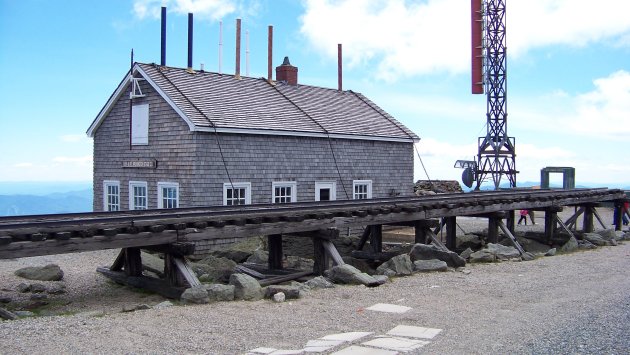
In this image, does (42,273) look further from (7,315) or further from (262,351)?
(262,351)

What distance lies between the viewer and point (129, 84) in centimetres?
2139

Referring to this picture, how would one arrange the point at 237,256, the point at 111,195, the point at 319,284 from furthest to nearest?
the point at 111,195, the point at 237,256, the point at 319,284

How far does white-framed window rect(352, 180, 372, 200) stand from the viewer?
922 inches

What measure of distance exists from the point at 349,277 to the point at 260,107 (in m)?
11.1

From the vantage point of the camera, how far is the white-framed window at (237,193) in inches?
759

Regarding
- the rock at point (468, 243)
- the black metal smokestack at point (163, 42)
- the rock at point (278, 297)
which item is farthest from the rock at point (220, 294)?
the black metal smokestack at point (163, 42)

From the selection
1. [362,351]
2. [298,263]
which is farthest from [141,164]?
[362,351]

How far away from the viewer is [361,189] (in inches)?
939

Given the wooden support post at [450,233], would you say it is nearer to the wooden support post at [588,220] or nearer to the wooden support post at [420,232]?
the wooden support post at [420,232]

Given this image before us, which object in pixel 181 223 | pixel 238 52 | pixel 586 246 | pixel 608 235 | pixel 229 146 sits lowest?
pixel 586 246

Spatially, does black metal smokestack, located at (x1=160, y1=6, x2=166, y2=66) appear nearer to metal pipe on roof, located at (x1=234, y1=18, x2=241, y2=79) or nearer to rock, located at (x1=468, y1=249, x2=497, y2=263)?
metal pipe on roof, located at (x1=234, y1=18, x2=241, y2=79)

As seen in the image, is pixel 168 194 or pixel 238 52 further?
pixel 238 52

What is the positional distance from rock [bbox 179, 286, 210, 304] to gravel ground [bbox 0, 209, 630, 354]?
0.30 meters

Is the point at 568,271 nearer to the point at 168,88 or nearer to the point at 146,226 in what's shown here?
the point at 146,226
